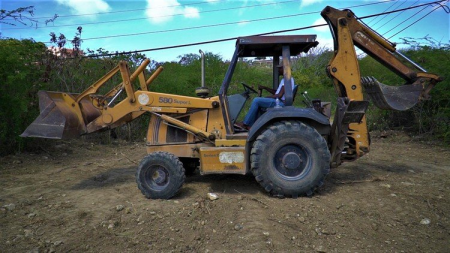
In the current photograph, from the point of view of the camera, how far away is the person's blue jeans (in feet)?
15.6

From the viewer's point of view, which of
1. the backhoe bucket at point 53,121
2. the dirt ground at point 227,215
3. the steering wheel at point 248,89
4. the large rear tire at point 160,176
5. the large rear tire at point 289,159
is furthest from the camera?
the steering wheel at point 248,89

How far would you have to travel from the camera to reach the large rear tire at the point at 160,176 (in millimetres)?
4371

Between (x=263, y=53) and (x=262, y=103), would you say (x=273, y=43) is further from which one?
(x=262, y=103)

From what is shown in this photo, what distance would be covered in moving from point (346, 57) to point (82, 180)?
487cm

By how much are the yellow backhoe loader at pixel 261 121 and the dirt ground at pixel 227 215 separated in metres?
0.43

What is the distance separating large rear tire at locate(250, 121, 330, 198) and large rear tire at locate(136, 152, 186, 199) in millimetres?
1072

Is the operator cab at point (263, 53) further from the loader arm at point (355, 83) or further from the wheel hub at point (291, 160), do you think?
the wheel hub at point (291, 160)

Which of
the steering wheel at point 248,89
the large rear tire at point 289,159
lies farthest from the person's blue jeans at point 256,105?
the large rear tire at point 289,159

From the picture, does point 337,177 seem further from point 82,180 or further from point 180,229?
point 82,180

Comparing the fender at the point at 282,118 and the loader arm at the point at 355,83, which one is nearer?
the fender at the point at 282,118

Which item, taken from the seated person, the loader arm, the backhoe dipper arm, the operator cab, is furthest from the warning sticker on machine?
the backhoe dipper arm

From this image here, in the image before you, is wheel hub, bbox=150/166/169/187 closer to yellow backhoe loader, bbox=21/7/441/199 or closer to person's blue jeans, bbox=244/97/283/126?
yellow backhoe loader, bbox=21/7/441/199

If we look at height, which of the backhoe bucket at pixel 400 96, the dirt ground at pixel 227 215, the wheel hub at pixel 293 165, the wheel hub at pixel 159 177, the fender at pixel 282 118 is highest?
the backhoe bucket at pixel 400 96

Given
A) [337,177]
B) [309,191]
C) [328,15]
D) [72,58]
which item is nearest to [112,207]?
[309,191]
